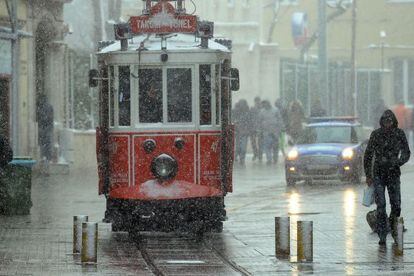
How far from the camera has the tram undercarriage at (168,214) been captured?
62.3 ft

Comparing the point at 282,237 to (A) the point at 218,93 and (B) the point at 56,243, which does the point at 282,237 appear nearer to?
(B) the point at 56,243

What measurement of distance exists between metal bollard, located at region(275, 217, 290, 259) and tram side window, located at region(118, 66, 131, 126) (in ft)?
12.2

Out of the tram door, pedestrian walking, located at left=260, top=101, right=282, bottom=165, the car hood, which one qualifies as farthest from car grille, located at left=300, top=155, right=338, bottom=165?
pedestrian walking, located at left=260, top=101, right=282, bottom=165

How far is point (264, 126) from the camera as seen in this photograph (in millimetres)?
43938

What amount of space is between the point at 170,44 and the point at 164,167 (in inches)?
70.7

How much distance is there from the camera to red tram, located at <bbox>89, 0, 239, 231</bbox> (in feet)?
64.8

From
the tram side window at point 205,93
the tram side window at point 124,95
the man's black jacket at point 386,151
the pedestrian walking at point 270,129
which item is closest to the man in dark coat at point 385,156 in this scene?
the man's black jacket at point 386,151

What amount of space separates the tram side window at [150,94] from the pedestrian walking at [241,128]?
23940 mm

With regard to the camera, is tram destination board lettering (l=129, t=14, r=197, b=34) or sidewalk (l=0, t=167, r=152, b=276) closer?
sidewalk (l=0, t=167, r=152, b=276)

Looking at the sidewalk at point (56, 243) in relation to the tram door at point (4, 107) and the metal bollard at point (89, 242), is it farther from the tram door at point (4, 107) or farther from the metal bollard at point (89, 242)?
the tram door at point (4, 107)

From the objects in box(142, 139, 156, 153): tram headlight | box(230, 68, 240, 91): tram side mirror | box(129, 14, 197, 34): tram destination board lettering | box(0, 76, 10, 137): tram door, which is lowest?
box(142, 139, 156, 153): tram headlight

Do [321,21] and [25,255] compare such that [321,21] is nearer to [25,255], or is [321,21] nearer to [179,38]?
[179,38]

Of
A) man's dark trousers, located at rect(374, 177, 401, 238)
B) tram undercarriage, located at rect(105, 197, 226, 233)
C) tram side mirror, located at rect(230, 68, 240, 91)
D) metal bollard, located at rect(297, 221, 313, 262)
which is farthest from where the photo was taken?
tram side mirror, located at rect(230, 68, 240, 91)

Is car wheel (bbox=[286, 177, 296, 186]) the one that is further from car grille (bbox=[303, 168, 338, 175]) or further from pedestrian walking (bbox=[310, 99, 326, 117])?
pedestrian walking (bbox=[310, 99, 326, 117])
